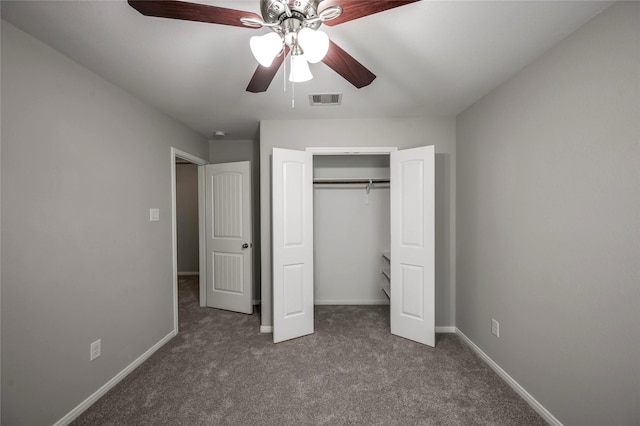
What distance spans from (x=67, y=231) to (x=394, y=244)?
8.97ft

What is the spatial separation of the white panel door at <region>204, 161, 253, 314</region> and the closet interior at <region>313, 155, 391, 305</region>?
96 cm

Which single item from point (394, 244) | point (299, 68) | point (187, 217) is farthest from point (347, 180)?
point (187, 217)

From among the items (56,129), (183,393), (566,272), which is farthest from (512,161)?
(56,129)

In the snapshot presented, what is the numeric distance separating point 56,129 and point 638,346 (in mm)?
Answer: 3436

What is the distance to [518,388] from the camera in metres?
1.89

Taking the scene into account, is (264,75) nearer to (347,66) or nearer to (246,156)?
(347,66)

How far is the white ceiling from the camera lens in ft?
4.31

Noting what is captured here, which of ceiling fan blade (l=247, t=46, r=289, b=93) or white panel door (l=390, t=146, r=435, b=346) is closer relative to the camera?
ceiling fan blade (l=247, t=46, r=289, b=93)

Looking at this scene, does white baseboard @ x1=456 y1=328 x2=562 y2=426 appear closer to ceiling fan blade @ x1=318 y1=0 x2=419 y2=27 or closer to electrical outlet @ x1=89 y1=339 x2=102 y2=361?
ceiling fan blade @ x1=318 y1=0 x2=419 y2=27

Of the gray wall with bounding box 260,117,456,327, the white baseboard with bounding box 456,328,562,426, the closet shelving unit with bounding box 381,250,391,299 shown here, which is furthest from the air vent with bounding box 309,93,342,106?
the white baseboard with bounding box 456,328,562,426

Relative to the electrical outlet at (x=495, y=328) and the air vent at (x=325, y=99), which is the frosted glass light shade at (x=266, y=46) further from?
the electrical outlet at (x=495, y=328)

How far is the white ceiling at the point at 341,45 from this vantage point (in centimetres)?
131

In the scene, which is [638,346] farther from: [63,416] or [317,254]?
[63,416]

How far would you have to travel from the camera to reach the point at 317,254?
3682 millimetres
